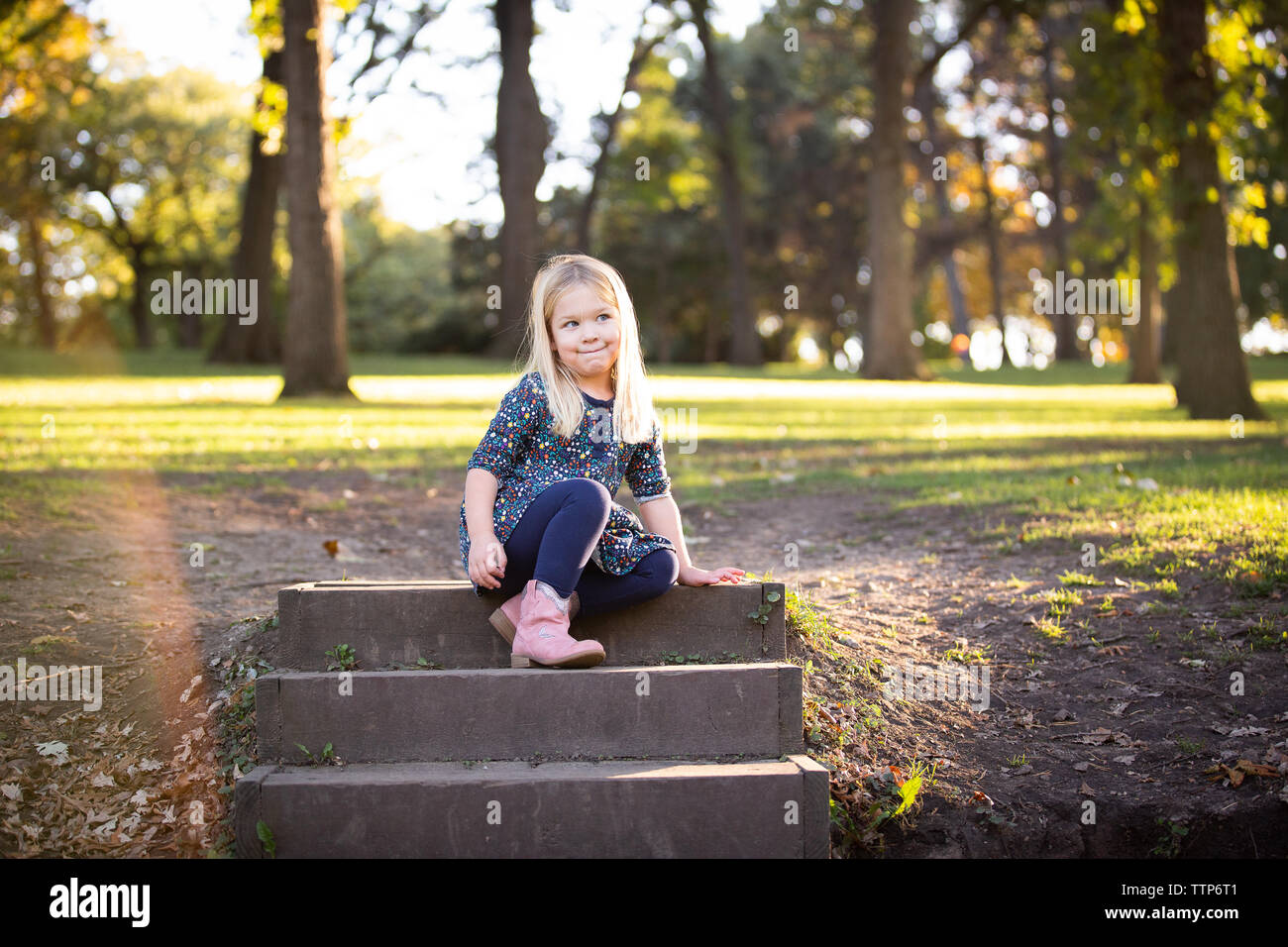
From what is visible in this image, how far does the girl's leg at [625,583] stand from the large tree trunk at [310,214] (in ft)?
34.0

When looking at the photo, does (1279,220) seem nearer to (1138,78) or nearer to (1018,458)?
(1138,78)

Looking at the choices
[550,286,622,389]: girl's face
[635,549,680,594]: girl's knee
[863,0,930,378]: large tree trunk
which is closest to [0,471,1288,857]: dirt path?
[635,549,680,594]: girl's knee

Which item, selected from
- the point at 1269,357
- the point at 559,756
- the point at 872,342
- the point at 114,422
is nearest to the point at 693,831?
the point at 559,756

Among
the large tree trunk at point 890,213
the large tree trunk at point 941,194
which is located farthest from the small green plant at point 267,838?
the large tree trunk at point 941,194

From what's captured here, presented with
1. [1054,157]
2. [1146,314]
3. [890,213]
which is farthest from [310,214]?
[1054,157]

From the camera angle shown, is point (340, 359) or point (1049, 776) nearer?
point (1049, 776)

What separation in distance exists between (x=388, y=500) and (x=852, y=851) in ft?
17.1

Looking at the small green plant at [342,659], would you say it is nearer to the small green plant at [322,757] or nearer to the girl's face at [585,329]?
the small green plant at [322,757]

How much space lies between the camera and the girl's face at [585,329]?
4410mm

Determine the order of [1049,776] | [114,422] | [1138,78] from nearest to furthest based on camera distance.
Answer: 1. [1049,776]
2. [114,422]
3. [1138,78]

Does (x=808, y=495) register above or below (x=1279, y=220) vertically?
below

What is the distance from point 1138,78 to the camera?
14.0 m

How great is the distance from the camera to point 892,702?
4797 mm

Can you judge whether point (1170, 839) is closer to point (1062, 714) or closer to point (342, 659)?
point (1062, 714)
